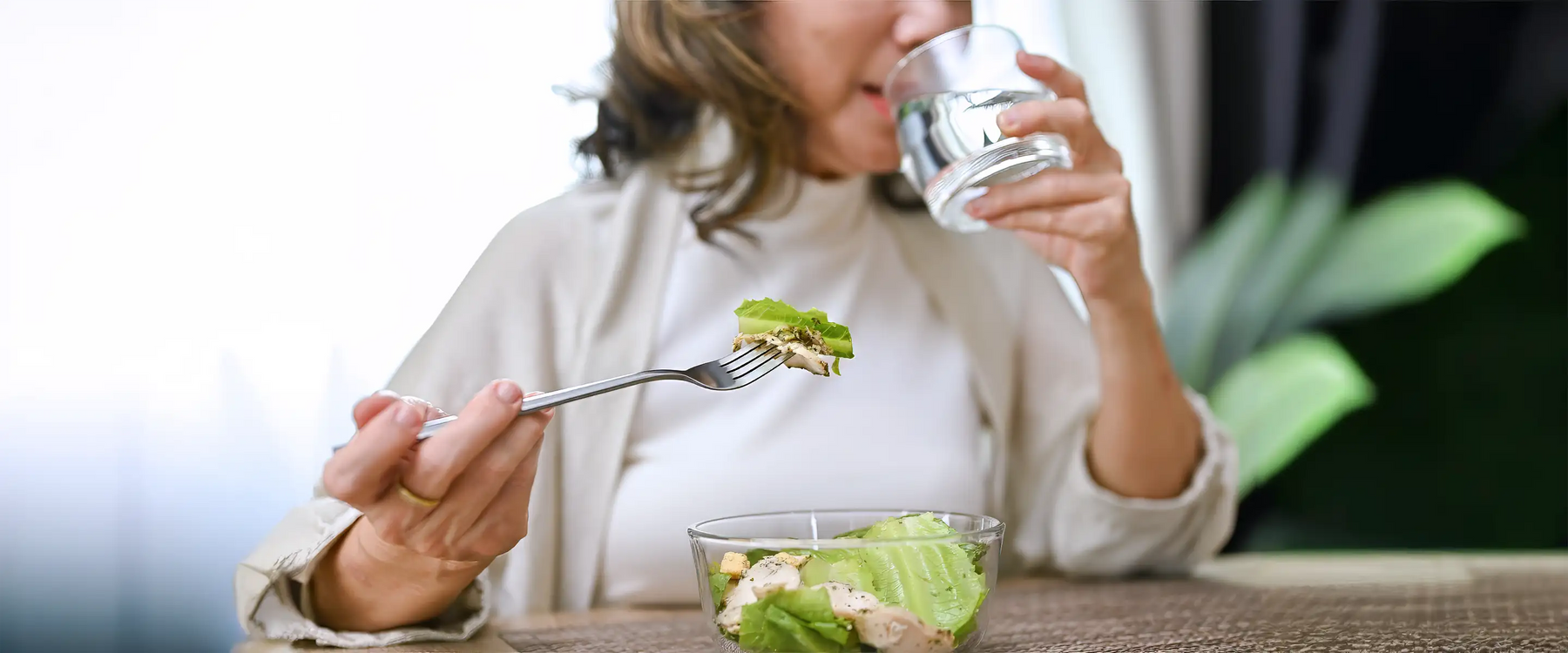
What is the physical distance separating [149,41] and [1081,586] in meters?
1.01

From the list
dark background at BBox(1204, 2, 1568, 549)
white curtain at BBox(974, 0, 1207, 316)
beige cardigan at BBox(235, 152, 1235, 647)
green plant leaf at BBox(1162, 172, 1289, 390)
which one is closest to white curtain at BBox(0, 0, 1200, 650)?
beige cardigan at BBox(235, 152, 1235, 647)

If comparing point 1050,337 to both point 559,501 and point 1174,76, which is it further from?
point 1174,76

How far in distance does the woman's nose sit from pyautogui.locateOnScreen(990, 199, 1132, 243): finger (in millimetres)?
189

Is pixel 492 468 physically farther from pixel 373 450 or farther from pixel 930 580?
pixel 930 580

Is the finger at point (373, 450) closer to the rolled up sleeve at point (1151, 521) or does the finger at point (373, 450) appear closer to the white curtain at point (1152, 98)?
the rolled up sleeve at point (1151, 521)

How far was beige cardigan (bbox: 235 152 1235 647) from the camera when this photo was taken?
102cm

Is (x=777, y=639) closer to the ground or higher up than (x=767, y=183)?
closer to the ground

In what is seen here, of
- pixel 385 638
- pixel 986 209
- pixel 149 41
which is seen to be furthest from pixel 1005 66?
pixel 149 41

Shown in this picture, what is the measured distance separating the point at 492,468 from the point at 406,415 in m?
0.07

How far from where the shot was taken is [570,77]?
3.95 ft

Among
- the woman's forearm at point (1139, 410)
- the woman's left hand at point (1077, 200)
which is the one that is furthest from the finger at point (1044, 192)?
the woman's forearm at point (1139, 410)

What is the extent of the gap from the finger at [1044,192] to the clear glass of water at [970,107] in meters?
0.04

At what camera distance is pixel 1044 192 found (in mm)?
907

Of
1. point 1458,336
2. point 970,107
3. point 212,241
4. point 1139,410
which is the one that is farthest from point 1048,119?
point 1458,336
